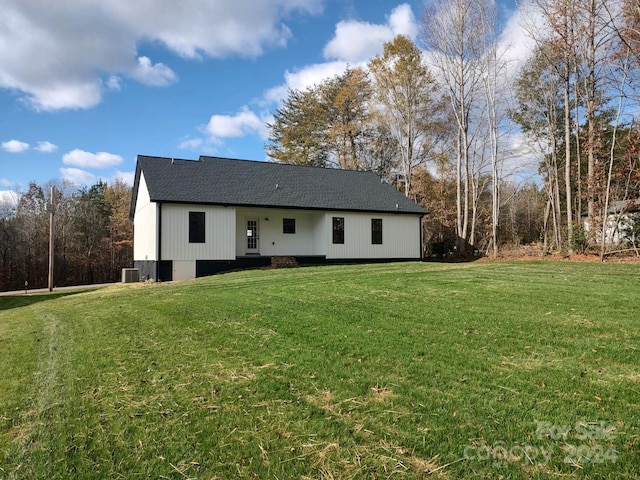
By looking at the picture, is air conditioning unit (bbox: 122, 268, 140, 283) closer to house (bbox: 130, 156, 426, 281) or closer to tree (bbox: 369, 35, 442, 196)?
house (bbox: 130, 156, 426, 281)

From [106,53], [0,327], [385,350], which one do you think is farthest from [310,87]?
[385,350]

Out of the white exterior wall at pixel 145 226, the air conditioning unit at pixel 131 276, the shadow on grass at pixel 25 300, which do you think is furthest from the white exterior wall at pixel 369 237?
the shadow on grass at pixel 25 300

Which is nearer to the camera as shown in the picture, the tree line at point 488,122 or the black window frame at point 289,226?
the tree line at point 488,122

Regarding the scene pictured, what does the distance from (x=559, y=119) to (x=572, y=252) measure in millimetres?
11198

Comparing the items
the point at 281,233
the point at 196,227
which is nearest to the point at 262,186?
the point at 281,233

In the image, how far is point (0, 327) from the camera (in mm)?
7008

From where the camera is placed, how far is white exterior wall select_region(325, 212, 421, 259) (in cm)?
1819

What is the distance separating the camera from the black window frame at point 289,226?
18380 millimetres

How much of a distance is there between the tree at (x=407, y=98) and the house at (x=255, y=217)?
663cm

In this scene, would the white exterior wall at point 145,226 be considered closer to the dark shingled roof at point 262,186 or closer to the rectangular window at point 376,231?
the dark shingled roof at point 262,186

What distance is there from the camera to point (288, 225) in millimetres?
18469

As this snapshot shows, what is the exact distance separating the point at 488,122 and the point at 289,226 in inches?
512

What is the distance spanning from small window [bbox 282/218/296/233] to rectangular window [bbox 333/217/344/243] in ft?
6.68

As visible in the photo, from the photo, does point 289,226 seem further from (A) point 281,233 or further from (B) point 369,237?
(B) point 369,237
